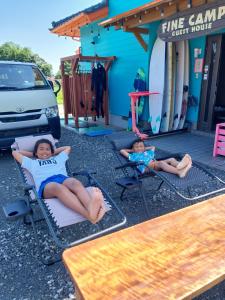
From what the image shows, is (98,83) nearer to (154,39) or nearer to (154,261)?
(154,39)

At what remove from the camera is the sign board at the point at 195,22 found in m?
3.81

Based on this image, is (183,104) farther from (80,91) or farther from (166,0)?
(80,91)

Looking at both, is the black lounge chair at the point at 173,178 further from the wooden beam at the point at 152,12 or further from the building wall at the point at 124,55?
the building wall at the point at 124,55

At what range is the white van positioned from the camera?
458cm

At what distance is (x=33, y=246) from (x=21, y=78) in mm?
3610

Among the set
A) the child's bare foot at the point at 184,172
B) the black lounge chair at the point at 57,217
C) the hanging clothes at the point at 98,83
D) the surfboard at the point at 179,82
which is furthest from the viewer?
the hanging clothes at the point at 98,83

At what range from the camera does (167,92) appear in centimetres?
621

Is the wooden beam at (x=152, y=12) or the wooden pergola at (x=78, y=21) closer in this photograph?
the wooden beam at (x=152, y=12)

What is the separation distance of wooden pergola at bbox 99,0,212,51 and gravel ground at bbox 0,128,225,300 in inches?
115

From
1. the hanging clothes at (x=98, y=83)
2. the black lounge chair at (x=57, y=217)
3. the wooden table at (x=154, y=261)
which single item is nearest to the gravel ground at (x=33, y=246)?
the black lounge chair at (x=57, y=217)

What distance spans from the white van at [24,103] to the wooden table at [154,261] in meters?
3.63

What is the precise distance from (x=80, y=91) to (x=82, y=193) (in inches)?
222

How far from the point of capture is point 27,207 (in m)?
2.21

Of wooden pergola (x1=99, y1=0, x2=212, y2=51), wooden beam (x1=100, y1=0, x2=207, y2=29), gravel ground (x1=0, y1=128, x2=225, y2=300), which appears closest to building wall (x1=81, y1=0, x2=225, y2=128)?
wooden pergola (x1=99, y1=0, x2=212, y2=51)
